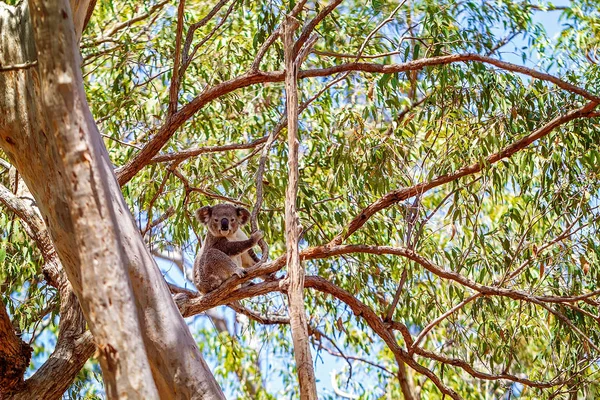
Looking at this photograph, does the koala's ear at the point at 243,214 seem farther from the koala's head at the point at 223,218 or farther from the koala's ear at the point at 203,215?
the koala's ear at the point at 203,215

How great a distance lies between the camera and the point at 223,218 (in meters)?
6.11

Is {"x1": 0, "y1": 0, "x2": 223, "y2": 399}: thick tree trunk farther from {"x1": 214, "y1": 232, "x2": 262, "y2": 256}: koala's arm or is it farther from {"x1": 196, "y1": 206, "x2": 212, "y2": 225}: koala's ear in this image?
{"x1": 196, "y1": 206, "x2": 212, "y2": 225}: koala's ear

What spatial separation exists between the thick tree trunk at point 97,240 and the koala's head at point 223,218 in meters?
2.86

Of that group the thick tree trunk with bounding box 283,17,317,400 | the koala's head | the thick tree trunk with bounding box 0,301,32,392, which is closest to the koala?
the koala's head

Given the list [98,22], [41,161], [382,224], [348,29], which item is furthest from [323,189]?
[41,161]

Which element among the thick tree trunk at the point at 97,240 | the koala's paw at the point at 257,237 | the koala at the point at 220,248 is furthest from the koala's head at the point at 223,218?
the thick tree trunk at the point at 97,240

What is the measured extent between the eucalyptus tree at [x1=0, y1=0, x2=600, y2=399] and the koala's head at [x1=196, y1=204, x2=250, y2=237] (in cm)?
17

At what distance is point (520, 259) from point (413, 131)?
1.31 meters

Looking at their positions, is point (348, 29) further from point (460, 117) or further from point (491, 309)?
point (491, 309)

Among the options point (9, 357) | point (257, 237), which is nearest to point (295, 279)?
point (9, 357)

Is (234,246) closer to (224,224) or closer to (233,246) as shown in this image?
(233,246)

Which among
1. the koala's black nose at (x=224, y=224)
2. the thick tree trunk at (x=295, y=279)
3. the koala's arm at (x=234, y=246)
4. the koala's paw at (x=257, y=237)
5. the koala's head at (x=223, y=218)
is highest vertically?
the koala's head at (x=223, y=218)

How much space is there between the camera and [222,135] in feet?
24.4

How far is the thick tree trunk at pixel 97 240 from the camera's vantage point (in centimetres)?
263
